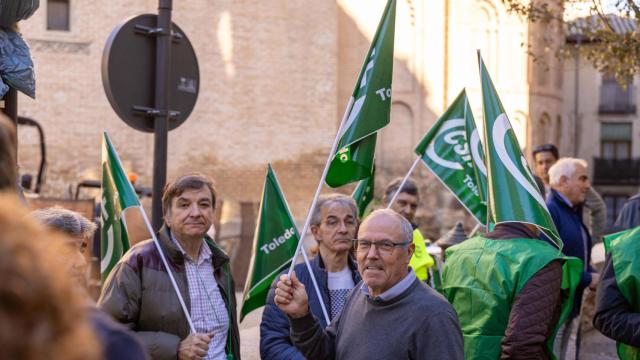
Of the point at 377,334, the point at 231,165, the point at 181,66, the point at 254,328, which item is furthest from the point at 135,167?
the point at 377,334

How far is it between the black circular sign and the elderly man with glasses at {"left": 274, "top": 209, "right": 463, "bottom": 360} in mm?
2356

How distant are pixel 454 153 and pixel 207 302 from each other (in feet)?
10.3

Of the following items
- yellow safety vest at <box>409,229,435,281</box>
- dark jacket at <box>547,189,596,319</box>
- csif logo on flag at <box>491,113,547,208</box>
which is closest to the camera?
csif logo on flag at <box>491,113,547,208</box>

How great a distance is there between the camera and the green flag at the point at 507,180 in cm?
539

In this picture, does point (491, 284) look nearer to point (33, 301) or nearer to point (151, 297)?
point (151, 297)

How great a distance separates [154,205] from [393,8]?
1.97 metres

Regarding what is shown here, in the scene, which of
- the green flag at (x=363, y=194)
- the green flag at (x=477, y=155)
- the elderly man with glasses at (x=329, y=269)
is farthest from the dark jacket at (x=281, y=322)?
the green flag at (x=363, y=194)

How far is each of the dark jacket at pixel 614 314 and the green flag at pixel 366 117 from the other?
1414 millimetres

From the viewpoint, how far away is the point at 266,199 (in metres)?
6.26

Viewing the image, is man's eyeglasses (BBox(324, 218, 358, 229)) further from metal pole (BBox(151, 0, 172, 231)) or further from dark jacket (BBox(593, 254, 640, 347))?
dark jacket (BBox(593, 254, 640, 347))

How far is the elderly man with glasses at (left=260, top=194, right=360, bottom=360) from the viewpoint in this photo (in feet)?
17.1

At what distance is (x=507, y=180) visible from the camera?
5.56m

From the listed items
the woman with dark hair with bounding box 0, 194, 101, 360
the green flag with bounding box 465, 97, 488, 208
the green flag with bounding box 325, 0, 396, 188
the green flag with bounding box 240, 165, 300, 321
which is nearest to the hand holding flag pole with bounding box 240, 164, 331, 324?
the green flag with bounding box 240, 165, 300, 321

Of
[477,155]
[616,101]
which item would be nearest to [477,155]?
[477,155]
